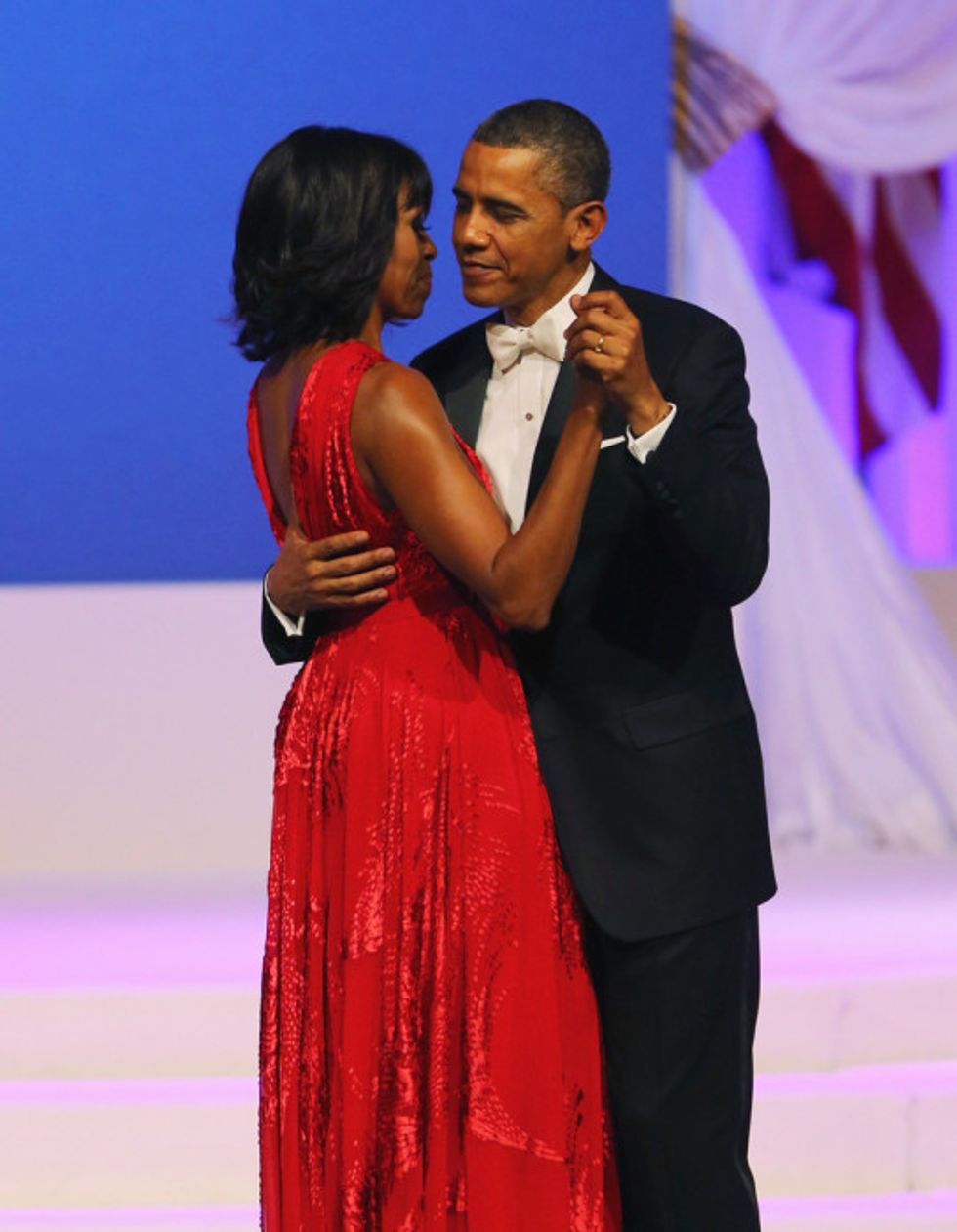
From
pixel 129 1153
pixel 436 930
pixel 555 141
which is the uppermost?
pixel 555 141

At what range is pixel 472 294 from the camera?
231 centimetres

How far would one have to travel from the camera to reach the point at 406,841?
7.34 ft

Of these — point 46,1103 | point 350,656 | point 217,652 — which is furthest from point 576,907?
point 217,652

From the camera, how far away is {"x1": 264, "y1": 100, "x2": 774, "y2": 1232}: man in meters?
2.24

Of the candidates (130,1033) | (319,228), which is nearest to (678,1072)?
(319,228)

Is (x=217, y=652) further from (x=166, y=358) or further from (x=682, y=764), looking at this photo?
(x=682, y=764)

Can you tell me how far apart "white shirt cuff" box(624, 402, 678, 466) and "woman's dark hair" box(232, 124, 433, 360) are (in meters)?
0.37

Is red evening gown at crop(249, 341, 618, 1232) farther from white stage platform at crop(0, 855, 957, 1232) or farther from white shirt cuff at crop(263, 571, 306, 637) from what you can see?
white stage platform at crop(0, 855, 957, 1232)

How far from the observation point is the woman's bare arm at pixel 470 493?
2.06 m

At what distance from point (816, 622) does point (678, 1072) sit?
11.0ft

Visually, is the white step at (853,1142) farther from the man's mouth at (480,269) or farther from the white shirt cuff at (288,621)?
the man's mouth at (480,269)

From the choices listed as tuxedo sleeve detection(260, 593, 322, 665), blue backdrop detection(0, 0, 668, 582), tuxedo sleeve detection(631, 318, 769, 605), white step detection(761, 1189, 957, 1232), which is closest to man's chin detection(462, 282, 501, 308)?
tuxedo sleeve detection(631, 318, 769, 605)

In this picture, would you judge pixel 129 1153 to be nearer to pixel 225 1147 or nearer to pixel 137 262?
pixel 225 1147

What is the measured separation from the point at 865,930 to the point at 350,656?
2127 millimetres
